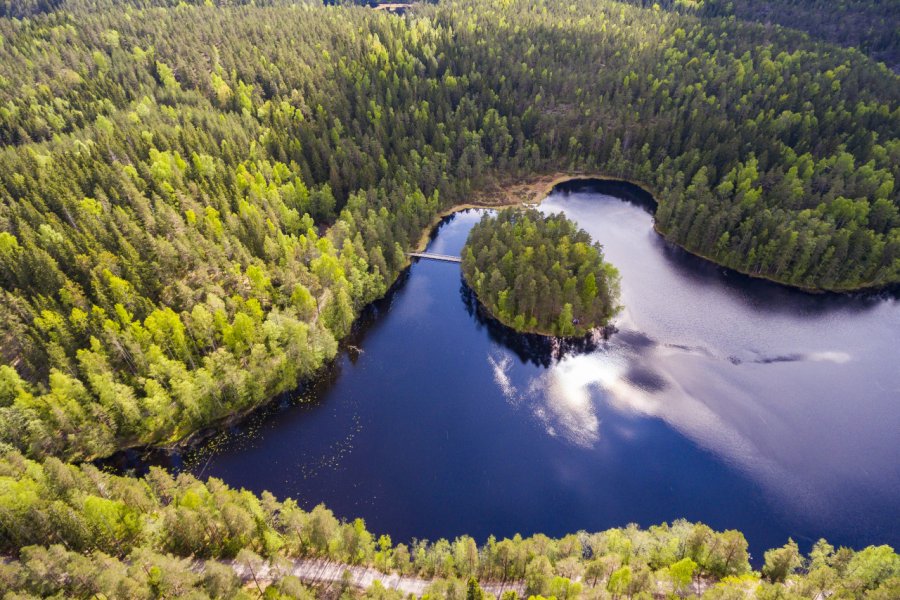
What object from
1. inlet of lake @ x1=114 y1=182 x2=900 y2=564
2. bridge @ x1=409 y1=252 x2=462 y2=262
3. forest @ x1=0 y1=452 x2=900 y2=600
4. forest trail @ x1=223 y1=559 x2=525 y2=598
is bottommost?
inlet of lake @ x1=114 y1=182 x2=900 y2=564

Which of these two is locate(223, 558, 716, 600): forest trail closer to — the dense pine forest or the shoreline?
the dense pine forest

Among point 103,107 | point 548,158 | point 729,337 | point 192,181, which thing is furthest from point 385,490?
point 103,107

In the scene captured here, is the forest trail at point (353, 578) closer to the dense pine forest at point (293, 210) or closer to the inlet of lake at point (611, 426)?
the dense pine forest at point (293, 210)

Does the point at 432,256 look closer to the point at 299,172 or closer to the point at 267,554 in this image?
the point at 299,172

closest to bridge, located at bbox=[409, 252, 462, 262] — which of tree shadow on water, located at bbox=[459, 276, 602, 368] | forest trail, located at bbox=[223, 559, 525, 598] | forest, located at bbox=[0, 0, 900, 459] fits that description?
forest, located at bbox=[0, 0, 900, 459]

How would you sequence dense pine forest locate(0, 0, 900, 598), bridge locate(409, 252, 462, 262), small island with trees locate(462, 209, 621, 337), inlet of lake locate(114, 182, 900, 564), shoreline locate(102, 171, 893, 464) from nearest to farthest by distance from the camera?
dense pine forest locate(0, 0, 900, 598) < inlet of lake locate(114, 182, 900, 564) < shoreline locate(102, 171, 893, 464) < small island with trees locate(462, 209, 621, 337) < bridge locate(409, 252, 462, 262)

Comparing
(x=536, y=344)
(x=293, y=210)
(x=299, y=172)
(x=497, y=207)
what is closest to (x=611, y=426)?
(x=536, y=344)
